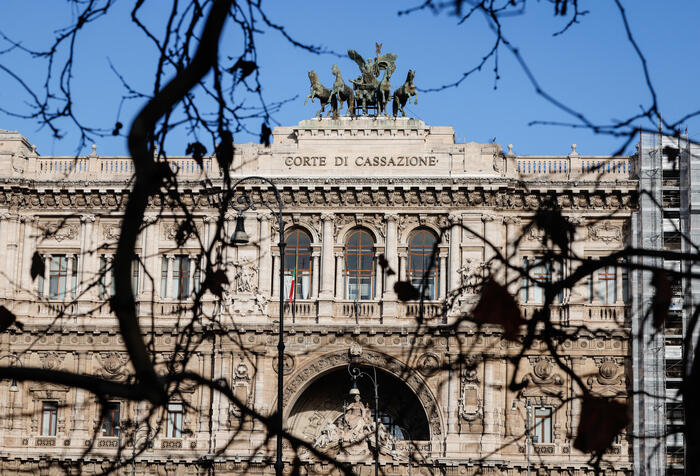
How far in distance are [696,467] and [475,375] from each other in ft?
128

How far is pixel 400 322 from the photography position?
47875mm

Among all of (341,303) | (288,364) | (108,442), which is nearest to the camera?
(108,442)

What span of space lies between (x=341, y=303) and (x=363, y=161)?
5.80 meters

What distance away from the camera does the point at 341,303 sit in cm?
4853

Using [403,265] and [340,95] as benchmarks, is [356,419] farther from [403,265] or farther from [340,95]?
[340,95]

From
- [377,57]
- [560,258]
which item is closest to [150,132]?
[560,258]

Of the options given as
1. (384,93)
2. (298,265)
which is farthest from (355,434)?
(384,93)

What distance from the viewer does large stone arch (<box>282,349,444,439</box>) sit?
46.9 meters

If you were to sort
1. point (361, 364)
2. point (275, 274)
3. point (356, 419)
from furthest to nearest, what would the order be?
1. point (275, 274)
2. point (361, 364)
3. point (356, 419)

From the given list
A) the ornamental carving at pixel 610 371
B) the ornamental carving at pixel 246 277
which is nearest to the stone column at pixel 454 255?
the ornamental carving at pixel 610 371

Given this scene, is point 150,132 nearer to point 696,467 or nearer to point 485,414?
point 696,467

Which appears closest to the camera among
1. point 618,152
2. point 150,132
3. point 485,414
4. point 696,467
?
point 696,467

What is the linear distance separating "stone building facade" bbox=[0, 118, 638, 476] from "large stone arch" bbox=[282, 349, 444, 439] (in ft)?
0.21

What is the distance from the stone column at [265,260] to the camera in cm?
4859
